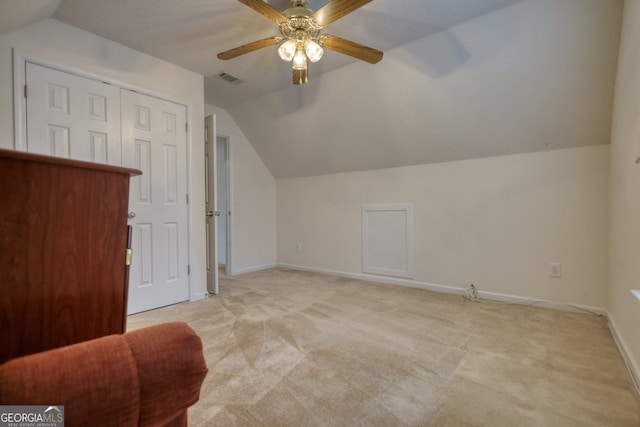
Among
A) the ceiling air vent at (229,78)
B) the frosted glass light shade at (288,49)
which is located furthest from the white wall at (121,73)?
the frosted glass light shade at (288,49)

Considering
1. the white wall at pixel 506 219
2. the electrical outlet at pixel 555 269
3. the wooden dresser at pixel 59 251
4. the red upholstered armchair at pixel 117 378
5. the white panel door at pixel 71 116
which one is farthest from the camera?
the electrical outlet at pixel 555 269

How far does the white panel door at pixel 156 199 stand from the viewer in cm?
260

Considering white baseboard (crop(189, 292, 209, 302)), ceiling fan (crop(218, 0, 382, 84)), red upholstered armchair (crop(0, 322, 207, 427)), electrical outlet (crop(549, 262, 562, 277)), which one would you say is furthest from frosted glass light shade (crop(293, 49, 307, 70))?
electrical outlet (crop(549, 262, 562, 277))

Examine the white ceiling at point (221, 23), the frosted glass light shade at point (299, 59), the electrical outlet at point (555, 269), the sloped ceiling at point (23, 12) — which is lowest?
the electrical outlet at point (555, 269)

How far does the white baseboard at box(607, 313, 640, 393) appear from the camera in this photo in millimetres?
1508

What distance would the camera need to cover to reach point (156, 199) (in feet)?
9.02

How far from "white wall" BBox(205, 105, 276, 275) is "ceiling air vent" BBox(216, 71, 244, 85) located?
0.92 metres

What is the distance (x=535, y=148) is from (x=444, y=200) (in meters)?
0.95

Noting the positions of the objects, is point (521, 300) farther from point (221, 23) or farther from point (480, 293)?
point (221, 23)

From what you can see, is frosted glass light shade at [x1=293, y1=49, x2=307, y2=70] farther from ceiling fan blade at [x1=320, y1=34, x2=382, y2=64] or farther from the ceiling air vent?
the ceiling air vent

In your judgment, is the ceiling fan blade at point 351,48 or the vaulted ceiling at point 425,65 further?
the vaulted ceiling at point 425,65

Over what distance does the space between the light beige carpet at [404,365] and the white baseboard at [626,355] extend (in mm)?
30

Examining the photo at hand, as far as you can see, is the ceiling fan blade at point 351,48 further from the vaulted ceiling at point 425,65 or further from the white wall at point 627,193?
the white wall at point 627,193

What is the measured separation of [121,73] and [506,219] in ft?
12.7
